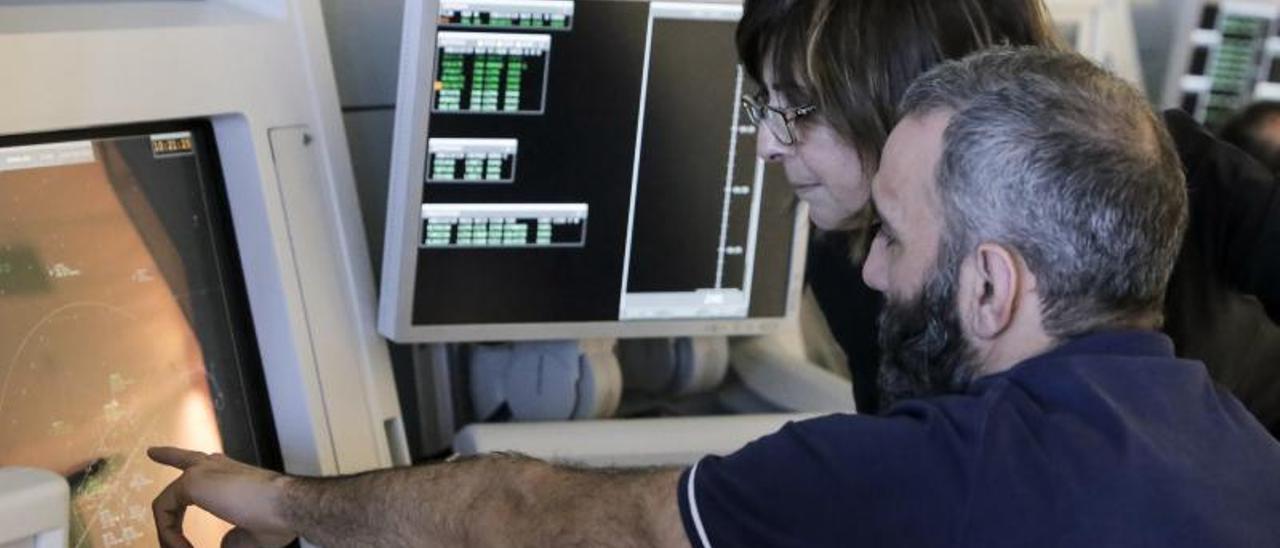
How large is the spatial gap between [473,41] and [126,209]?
0.39 metres

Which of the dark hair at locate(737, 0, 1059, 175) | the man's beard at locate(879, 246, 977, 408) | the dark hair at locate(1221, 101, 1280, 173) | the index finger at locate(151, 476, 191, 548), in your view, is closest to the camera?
the man's beard at locate(879, 246, 977, 408)

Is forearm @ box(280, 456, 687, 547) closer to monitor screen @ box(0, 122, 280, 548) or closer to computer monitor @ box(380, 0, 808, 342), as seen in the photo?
monitor screen @ box(0, 122, 280, 548)

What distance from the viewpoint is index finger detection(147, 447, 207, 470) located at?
1.49 meters

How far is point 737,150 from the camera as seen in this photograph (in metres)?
1.97

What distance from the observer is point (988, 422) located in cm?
119

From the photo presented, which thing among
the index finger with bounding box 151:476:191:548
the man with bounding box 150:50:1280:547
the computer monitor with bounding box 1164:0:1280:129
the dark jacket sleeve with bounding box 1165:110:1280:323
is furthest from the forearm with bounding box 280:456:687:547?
the computer monitor with bounding box 1164:0:1280:129

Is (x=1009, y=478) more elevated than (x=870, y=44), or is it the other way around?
(x=870, y=44)

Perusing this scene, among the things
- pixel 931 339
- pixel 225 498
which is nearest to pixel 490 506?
pixel 225 498

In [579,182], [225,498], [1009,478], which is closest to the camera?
[1009,478]

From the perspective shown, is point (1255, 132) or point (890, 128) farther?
point (1255, 132)

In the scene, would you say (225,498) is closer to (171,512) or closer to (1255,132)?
(171,512)

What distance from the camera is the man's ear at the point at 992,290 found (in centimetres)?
126

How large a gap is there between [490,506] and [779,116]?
54 cm

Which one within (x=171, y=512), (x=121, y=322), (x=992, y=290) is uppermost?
(x=992, y=290)
